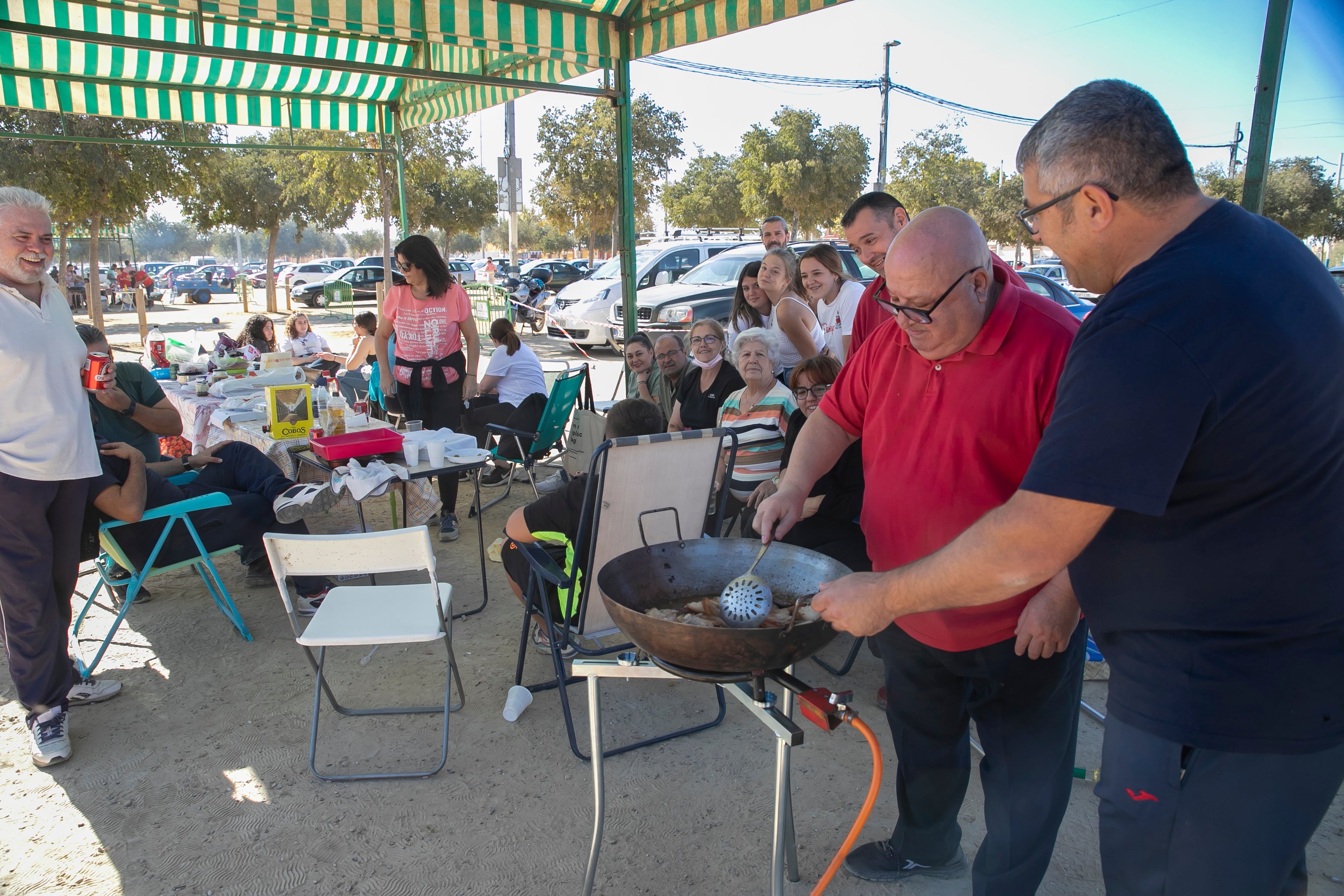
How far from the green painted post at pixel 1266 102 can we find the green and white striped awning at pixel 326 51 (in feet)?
8.10

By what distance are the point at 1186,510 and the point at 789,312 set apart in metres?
3.35

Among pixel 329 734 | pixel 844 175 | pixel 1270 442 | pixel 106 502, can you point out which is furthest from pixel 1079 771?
pixel 844 175

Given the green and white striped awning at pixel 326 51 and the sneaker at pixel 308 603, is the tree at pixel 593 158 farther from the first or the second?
the sneaker at pixel 308 603

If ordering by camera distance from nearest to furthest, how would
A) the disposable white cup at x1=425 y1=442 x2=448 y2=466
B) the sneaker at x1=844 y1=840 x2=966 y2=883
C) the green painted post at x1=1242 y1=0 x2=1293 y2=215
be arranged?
1. the sneaker at x1=844 y1=840 x2=966 y2=883
2. the green painted post at x1=1242 y1=0 x2=1293 y2=215
3. the disposable white cup at x1=425 y1=442 x2=448 y2=466

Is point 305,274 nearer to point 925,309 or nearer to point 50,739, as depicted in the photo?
point 50,739

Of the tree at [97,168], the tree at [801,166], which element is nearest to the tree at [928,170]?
the tree at [801,166]

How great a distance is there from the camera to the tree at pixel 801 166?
25.4m

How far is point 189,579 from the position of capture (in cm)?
459

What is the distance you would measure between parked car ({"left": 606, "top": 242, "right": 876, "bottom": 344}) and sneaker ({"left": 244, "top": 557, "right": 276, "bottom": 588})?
6775 millimetres

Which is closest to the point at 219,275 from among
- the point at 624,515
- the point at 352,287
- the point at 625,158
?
the point at 352,287

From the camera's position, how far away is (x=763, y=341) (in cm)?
393

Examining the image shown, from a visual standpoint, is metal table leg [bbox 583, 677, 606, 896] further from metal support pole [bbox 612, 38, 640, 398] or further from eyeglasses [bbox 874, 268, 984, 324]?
metal support pole [bbox 612, 38, 640, 398]

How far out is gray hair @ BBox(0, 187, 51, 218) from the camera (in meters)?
2.64

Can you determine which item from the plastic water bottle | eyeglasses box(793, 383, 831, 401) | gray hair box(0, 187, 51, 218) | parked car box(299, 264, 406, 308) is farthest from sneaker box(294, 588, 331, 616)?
parked car box(299, 264, 406, 308)
